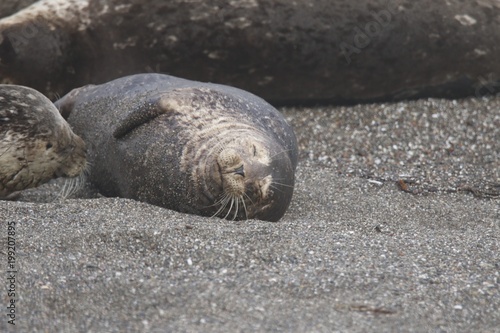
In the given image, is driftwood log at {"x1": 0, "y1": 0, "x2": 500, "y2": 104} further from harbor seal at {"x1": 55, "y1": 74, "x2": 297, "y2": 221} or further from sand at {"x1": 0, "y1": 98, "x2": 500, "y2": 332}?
sand at {"x1": 0, "y1": 98, "x2": 500, "y2": 332}

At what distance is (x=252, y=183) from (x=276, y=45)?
2484 mm

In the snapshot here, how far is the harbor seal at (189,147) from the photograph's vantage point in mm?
4375

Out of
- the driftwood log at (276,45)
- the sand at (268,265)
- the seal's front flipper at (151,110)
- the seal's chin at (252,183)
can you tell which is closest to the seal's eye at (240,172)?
the seal's chin at (252,183)

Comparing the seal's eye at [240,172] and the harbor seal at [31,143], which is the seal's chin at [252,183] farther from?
the harbor seal at [31,143]

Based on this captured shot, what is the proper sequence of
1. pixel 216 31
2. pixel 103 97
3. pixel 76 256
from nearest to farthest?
pixel 76 256
pixel 103 97
pixel 216 31

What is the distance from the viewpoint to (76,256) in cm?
355

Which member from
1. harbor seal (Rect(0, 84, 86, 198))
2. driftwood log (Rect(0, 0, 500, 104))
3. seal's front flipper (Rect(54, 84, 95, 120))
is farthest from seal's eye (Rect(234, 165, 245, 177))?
driftwood log (Rect(0, 0, 500, 104))

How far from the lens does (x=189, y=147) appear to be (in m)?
4.57

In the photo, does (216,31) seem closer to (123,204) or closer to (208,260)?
(123,204)

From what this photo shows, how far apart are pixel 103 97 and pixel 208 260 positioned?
206cm

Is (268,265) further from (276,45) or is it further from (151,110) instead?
(276,45)

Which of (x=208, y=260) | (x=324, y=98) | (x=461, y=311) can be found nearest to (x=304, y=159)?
(x=324, y=98)

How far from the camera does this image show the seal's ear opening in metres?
4.78

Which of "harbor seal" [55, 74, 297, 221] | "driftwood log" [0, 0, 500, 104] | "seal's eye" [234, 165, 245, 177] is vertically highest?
"seal's eye" [234, 165, 245, 177]
